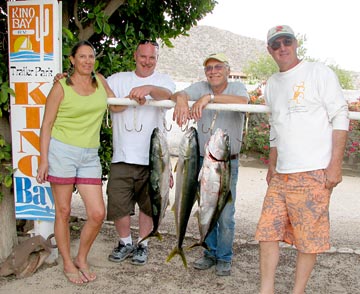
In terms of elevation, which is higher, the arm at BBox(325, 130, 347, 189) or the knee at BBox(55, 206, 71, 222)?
the arm at BBox(325, 130, 347, 189)

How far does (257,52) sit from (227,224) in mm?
39545

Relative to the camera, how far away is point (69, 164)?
3.58m

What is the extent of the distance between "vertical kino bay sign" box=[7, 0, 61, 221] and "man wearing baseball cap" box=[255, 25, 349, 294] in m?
1.91

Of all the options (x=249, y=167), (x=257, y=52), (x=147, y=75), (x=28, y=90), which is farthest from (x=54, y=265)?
(x=257, y=52)

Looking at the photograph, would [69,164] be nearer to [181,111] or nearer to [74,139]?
[74,139]

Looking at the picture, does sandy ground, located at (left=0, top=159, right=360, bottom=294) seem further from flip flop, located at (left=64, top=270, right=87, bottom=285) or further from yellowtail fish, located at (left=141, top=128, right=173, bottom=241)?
yellowtail fish, located at (left=141, top=128, right=173, bottom=241)

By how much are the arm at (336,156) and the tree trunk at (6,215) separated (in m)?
2.81

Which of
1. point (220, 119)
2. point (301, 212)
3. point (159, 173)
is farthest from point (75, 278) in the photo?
point (301, 212)

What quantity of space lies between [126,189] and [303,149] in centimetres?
174

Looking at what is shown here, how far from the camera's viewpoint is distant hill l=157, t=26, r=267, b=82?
107 feet

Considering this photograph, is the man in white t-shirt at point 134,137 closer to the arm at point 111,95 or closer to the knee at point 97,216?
the arm at point 111,95

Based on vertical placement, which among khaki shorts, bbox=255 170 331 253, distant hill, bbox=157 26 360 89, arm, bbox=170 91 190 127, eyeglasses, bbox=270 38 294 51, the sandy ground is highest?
distant hill, bbox=157 26 360 89

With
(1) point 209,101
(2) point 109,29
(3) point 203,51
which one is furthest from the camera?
(3) point 203,51

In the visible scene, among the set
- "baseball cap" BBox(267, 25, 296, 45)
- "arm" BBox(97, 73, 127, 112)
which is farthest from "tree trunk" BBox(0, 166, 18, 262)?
"baseball cap" BBox(267, 25, 296, 45)
